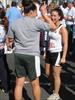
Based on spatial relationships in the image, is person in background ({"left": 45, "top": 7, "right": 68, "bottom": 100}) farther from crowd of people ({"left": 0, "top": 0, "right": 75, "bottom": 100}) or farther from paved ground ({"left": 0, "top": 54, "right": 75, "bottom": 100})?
paved ground ({"left": 0, "top": 54, "right": 75, "bottom": 100})

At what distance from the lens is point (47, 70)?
8102 mm

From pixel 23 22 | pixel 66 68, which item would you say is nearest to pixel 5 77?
pixel 23 22

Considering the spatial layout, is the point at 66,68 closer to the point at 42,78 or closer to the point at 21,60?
the point at 42,78

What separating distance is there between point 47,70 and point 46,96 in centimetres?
57

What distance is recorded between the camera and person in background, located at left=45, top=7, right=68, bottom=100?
298 inches

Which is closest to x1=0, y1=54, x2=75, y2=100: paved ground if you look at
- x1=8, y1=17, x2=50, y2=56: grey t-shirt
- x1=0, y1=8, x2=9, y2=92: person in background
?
x1=0, y1=8, x2=9, y2=92: person in background

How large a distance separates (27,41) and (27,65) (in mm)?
393

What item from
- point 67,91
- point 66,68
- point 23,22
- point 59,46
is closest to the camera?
point 23,22

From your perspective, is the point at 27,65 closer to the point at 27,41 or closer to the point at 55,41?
the point at 27,41

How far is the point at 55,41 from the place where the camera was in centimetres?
771

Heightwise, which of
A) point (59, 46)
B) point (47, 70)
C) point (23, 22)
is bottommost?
point (47, 70)

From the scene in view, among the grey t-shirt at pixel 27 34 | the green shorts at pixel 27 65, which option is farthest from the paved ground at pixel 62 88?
the grey t-shirt at pixel 27 34

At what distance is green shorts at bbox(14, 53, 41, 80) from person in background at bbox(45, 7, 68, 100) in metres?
0.66

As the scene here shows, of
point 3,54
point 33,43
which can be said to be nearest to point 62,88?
point 3,54
